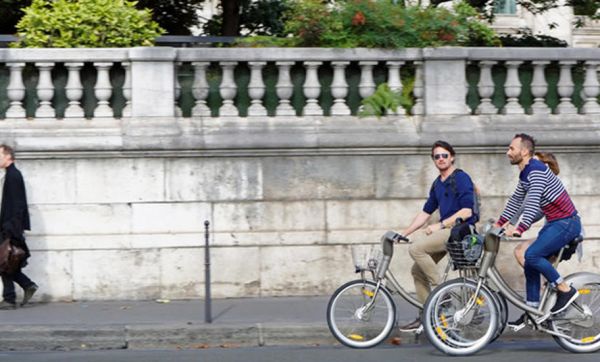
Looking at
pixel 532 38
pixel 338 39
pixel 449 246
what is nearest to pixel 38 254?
pixel 338 39

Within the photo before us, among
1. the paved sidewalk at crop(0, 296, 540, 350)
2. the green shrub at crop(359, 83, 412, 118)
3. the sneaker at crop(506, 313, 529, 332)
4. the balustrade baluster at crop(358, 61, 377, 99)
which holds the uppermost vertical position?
the balustrade baluster at crop(358, 61, 377, 99)

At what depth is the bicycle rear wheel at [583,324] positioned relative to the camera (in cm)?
984

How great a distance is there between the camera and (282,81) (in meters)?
12.9

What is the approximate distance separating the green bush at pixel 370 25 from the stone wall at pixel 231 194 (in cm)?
89

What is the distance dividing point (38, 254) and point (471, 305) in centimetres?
504

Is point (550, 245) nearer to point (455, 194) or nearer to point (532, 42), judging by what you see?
point (455, 194)

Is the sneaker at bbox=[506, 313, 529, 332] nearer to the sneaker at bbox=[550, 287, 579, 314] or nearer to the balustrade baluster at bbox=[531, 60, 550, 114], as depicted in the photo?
the sneaker at bbox=[550, 287, 579, 314]

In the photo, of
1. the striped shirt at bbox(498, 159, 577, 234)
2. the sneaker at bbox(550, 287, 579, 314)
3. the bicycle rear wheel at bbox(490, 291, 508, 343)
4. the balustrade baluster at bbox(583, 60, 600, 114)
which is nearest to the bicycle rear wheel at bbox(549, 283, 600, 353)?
the sneaker at bbox(550, 287, 579, 314)

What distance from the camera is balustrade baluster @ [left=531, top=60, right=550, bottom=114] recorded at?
13188mm

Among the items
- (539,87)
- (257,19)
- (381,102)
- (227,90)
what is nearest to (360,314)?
(381,102)

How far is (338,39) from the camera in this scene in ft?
42.7

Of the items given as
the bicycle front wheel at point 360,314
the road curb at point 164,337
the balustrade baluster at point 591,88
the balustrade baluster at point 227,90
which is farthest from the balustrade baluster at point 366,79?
the bicycle front wheel at point 360,314

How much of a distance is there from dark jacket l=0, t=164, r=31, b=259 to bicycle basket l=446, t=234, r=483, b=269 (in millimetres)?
4470

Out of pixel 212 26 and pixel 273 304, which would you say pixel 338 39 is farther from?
pixel 212 26
